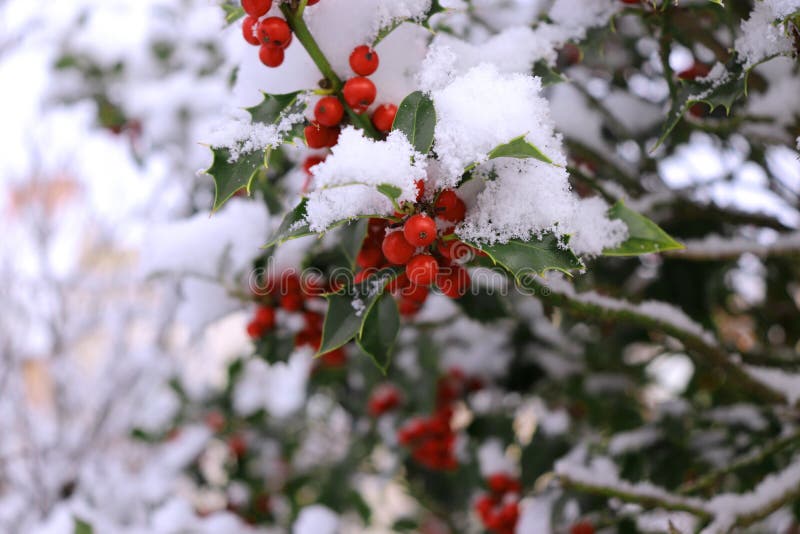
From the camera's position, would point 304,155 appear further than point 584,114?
No

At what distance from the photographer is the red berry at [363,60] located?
0.81 meters

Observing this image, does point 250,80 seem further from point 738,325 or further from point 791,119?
point 738,325

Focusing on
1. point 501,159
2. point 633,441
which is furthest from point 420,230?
point 633,441

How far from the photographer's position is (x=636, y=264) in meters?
1.87

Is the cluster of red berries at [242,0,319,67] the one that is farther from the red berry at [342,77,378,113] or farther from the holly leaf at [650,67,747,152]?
the holly leaf at [650,67,747,152]

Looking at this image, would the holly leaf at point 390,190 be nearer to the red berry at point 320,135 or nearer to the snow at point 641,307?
the red berry at point 320,135

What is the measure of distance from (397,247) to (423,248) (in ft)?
0.13

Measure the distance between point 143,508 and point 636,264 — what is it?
5.99 feet

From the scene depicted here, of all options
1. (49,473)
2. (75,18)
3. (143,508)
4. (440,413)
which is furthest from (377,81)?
(75,18)

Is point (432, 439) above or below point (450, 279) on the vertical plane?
below

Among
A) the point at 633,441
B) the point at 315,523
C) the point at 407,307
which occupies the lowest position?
the point at 633,441

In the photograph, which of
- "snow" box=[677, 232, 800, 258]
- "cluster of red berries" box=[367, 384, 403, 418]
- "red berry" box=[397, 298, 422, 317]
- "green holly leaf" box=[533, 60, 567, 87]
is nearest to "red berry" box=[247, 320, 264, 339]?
"red berry" box=[397, 298, 422, 317]

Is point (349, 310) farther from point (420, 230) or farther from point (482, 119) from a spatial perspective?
point (482, 119)

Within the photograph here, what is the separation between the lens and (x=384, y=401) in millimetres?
2412
